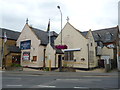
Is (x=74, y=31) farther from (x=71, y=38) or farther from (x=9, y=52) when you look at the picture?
(x=9, y=52)

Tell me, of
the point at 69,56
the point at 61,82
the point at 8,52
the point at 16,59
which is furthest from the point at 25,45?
the point at 61,82

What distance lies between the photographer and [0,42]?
109ft

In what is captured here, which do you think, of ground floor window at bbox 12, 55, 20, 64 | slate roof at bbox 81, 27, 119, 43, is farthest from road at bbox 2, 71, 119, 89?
slate roof at bbox 81, 27, 119, 43

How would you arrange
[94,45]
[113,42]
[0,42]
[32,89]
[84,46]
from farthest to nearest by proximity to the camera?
[113,42] → [0,42] → [94,45] → [84,46] → [32,89]

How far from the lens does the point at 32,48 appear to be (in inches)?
1172

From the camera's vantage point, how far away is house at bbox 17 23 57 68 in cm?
2895

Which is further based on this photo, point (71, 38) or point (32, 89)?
point (71, 38)

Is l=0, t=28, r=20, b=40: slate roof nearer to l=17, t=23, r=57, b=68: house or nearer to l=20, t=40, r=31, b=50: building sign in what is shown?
l=17, t=23, r=57, b=68: house

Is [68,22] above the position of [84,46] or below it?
above

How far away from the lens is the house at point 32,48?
29.0 meters

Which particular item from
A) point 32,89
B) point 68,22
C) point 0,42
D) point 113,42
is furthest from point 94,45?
point 32,89

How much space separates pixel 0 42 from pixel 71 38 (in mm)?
15255

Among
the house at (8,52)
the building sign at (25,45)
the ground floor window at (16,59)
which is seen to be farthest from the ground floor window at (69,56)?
the ground floor window at (16,59)

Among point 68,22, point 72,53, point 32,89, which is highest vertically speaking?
point 68,22
